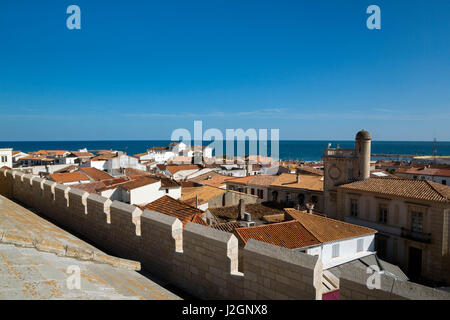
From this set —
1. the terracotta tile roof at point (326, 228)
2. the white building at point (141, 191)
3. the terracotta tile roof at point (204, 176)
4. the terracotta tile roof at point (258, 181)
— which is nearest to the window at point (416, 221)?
the terracotta tile roof at point (326, 228)

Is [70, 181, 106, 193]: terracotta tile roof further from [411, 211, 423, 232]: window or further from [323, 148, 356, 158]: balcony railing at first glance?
[411, 211, 423, 232]: window

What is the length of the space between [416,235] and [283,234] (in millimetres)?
14674

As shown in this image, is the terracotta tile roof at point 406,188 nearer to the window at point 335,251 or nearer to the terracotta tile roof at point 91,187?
the window at point 335,251

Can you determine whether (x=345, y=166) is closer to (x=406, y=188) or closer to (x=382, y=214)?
(x=382, y=214)

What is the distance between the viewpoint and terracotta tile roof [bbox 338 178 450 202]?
2558cm

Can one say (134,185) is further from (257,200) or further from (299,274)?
(299,274)

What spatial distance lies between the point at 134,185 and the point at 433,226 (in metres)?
27.1

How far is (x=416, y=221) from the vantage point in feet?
86.4

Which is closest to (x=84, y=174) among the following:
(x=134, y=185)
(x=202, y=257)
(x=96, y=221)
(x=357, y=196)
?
(x=134, y=185)

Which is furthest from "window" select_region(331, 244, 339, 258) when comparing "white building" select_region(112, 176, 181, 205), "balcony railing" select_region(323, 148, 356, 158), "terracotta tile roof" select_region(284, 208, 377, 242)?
"white building" select_region(112, 176, 181, 205)

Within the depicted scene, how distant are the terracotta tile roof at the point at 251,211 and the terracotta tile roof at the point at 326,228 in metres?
5.21

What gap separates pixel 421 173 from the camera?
55438 millimetres

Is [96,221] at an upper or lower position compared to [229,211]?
upper

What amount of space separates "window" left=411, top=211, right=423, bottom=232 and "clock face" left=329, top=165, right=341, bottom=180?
28.9 feet
